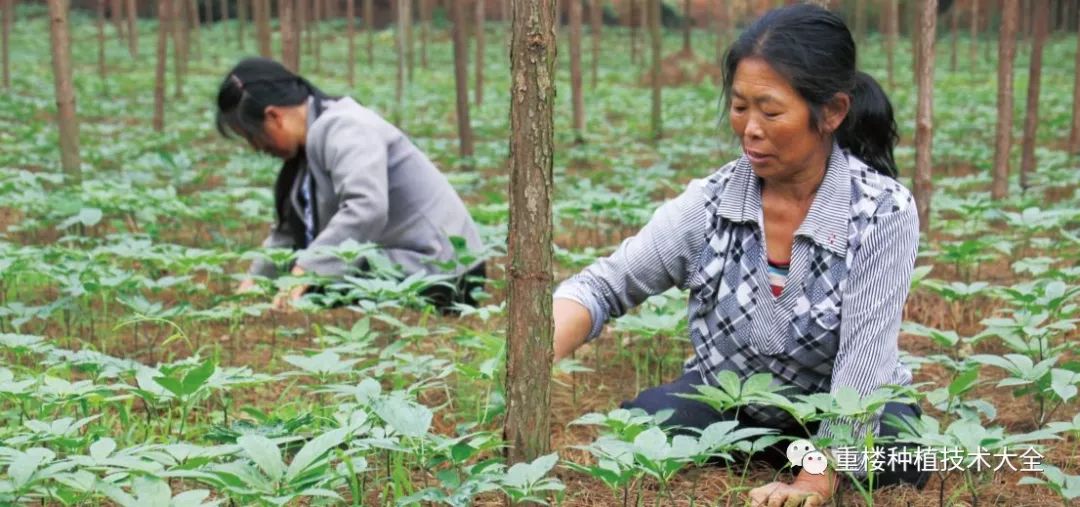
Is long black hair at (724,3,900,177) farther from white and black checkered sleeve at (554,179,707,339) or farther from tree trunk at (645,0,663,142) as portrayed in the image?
tree trunk at (645,0,663,142)

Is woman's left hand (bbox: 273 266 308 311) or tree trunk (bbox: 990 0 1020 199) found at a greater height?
tree trunk (bbox: 990 0 1020 199)

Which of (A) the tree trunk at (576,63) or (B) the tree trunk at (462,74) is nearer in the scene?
(B) the tree trunk at (462,74)

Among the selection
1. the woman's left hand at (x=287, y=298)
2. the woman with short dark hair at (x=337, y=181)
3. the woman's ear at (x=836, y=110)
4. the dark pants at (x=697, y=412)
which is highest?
the woman's ear at (x=836, y=110)

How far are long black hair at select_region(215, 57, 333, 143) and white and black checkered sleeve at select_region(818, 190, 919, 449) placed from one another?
2525 millimetres

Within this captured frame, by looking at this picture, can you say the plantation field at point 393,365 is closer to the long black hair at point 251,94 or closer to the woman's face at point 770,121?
the woman's face at point 770,121

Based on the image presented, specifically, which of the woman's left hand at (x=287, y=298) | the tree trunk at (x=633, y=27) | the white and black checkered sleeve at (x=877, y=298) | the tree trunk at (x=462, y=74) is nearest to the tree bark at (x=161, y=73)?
the tree trunk at (x=462, y=74)

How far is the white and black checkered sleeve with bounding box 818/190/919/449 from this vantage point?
2188 millimetres

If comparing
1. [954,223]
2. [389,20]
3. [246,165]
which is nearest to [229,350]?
[954,223]

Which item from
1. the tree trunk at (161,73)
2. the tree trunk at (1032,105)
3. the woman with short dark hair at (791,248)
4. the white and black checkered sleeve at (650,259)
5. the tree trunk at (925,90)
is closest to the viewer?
the woman with short dark hair at (791,248)

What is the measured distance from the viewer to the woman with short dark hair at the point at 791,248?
7.08 ft

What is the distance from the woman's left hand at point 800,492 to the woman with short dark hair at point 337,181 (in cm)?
199

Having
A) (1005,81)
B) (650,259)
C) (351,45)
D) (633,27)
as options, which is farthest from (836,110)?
(351,45)

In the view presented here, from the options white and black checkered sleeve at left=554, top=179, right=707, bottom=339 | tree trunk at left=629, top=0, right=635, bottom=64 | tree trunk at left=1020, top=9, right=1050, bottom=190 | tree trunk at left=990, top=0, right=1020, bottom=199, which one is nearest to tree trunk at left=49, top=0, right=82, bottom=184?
white and black checkered sleeve at left=554, top=179, right=707, bottom=339

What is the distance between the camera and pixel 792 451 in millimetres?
2084
